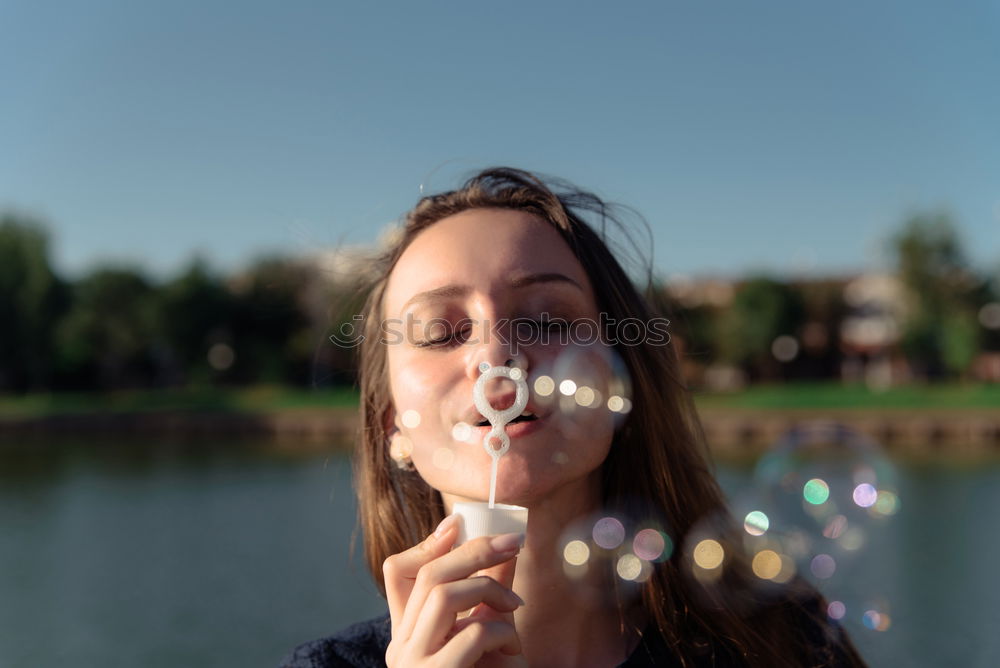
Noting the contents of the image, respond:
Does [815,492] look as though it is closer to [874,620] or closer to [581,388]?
[874,620]

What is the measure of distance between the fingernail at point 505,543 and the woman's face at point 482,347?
0.19 metres

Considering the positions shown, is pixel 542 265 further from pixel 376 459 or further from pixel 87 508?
pixel 87 508

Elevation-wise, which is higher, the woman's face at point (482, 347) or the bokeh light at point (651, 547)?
the woman's face at point (482, 347)

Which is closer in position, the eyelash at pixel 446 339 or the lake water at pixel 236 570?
the eyelash at pixel 446 339

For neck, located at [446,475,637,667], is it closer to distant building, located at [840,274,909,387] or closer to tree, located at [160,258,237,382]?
tree, located at [160,258,237,382]

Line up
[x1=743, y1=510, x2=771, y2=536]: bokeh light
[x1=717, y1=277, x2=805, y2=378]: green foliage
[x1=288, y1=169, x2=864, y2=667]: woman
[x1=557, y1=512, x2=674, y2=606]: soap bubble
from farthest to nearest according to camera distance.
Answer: [x1=717, y1=277, x2=805, y2=378]: green foliage, [x1=743, y1=510, x2=771, y2=536]: bokeh light, [x1=557, y1=512, x2=674, y2=606]: soap bubble, [x1=288, y1=169, x2=864, y2=667]: woman

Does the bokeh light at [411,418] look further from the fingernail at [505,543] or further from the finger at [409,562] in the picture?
the fingernail at [505,543]

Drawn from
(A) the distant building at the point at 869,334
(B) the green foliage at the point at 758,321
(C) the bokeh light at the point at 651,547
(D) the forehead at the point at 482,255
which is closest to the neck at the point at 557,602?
(C) the bokeh light at the point at 651,547

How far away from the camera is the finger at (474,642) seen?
1.28 m

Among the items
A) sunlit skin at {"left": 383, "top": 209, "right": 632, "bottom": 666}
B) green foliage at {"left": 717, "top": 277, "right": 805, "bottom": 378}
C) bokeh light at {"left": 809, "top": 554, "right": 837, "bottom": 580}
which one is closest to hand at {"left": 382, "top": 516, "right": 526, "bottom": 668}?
sunlit skin at {"left": 383, "top": 209, "right": 632, "bottom": 666}

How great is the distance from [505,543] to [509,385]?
0.29 metres

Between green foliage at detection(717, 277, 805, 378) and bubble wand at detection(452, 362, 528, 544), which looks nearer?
bubble wand at detection(452, 362, 528, 544)

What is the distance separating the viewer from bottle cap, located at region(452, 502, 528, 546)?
4.33 feet

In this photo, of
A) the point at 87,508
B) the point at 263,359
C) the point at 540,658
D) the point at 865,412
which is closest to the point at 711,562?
the point at 540,658
